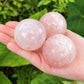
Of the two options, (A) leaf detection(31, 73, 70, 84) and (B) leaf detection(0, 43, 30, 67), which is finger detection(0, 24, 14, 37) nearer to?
(B) leaf detection(0, 43, 30, 67)

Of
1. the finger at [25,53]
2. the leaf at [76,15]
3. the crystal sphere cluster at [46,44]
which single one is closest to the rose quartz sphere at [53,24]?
the crystal sphere cluster at [46,44]

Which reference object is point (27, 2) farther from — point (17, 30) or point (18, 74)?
point (17, 30)

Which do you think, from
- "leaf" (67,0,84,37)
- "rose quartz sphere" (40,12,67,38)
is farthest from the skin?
"leaf" (67,0,84,37)

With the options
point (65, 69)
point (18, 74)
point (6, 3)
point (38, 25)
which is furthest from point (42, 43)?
point (6, 3)

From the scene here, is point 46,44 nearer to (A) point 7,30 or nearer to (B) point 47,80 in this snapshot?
(A) point 7,30

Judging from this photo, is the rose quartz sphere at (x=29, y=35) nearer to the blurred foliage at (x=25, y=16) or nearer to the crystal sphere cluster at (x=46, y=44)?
the crystal sphere cluster at (x=46, y=44)
